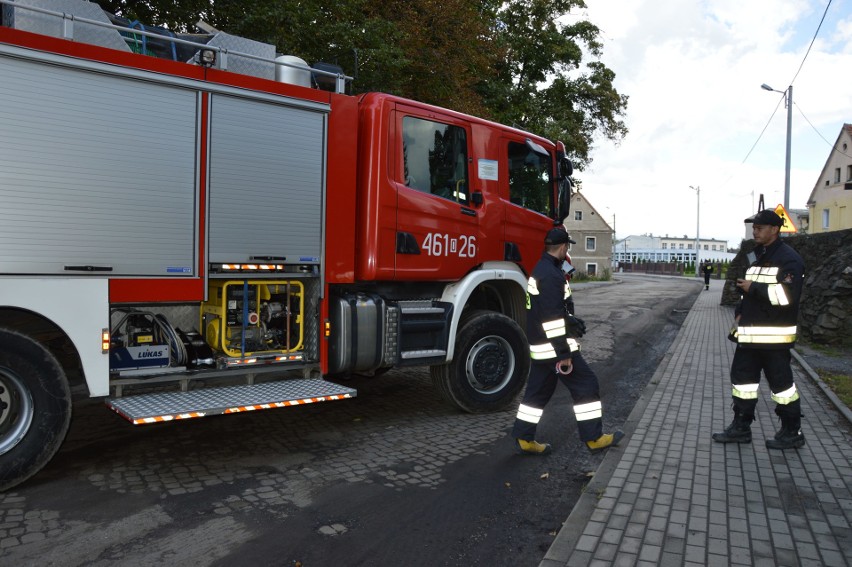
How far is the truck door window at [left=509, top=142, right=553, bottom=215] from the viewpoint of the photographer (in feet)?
22.4

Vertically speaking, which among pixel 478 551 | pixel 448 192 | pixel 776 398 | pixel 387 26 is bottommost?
pixel 478 551

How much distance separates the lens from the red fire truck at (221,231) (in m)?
4.10

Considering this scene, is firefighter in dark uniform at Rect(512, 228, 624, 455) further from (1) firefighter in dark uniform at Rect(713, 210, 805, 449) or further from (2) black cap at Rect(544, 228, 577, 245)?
(1) firefighter in dark uniform at Rect(713, 210, 805, 449)

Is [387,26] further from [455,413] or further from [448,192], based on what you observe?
[455,413]

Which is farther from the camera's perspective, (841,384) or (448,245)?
(841,384)

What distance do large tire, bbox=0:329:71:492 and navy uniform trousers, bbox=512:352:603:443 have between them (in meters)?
3.33

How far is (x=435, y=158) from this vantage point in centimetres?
614

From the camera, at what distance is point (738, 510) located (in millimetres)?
3992

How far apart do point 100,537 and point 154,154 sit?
2.50m

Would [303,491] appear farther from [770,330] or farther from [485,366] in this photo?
[770,330]

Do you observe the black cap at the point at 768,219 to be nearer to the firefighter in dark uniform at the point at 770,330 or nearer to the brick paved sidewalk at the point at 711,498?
Answer: the firefighter in dark uniform at the point at 770,330

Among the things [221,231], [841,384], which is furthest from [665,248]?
[221,231]

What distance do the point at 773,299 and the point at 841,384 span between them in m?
3.94

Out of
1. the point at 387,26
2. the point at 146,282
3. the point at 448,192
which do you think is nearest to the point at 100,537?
the point at 146,282
